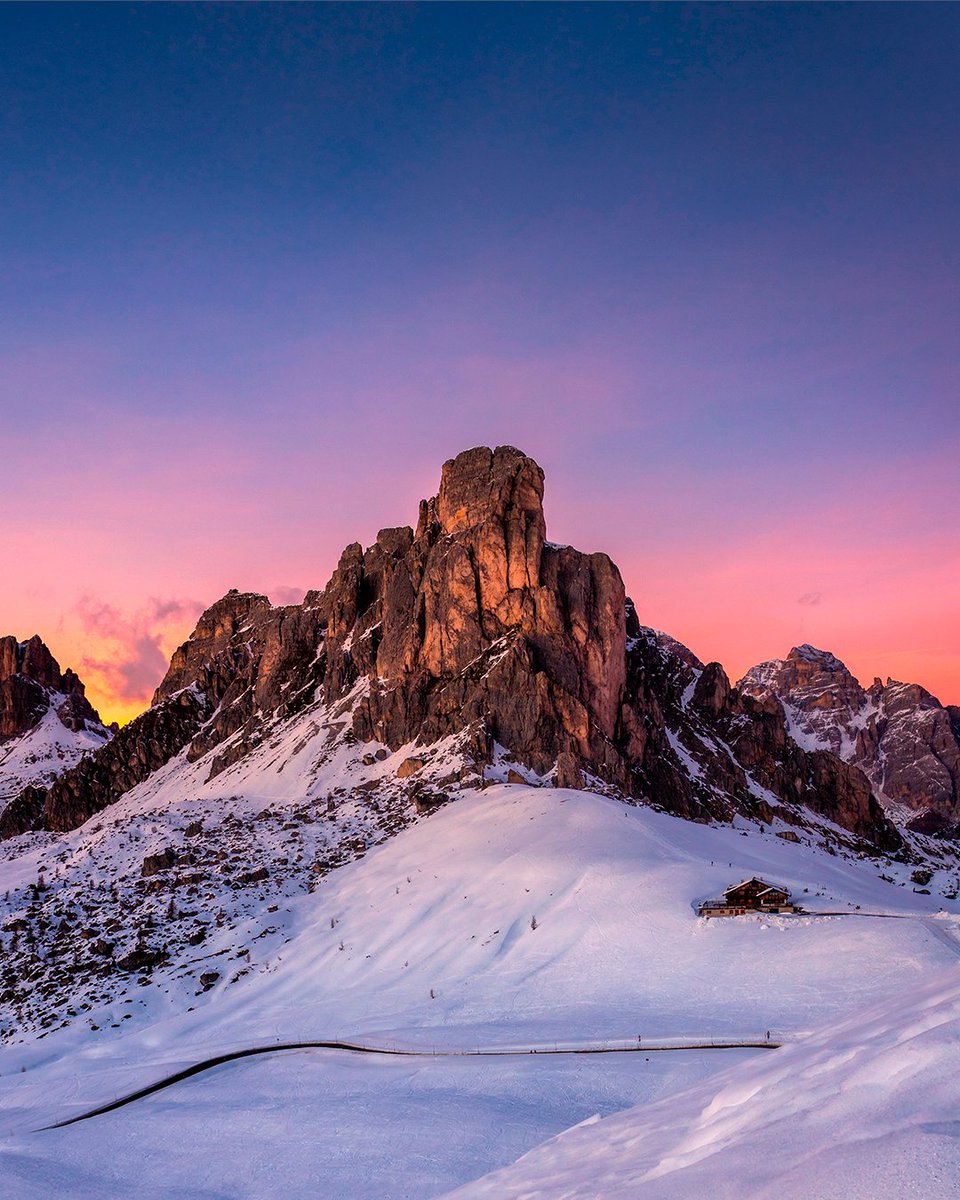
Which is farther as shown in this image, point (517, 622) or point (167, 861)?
point (517, 622)

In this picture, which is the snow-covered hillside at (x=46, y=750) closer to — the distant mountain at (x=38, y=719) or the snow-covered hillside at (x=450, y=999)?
the distant mountain at (x=38, y=719)

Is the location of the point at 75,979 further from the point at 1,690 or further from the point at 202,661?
the point at 1,690

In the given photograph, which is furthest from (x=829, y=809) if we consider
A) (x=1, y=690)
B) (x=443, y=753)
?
(x=1, y=690)

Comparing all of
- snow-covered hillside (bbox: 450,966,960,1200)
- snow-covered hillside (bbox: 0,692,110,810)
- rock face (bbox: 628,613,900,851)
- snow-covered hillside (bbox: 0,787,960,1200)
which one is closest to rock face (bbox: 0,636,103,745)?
snow-covered hillside (bbox: 0,692,110,810)

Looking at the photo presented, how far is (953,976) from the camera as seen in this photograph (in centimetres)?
709

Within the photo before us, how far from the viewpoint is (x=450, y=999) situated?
26.6 meters

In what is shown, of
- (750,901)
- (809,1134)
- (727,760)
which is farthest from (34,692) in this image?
(809,1134)

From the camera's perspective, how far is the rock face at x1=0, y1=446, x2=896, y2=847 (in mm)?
70250

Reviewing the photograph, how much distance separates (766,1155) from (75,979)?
1576 inches

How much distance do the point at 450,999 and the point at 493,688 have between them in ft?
145

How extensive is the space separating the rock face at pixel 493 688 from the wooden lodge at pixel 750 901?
31.1 metres

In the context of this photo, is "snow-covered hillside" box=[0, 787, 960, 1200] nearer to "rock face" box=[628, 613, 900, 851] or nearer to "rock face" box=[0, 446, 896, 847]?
"rock face" box=[0, 446, 896, 847]

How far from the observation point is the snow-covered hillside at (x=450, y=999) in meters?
12.7

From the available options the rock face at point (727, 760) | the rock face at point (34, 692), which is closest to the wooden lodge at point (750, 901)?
the rock face at point (727, 760)
